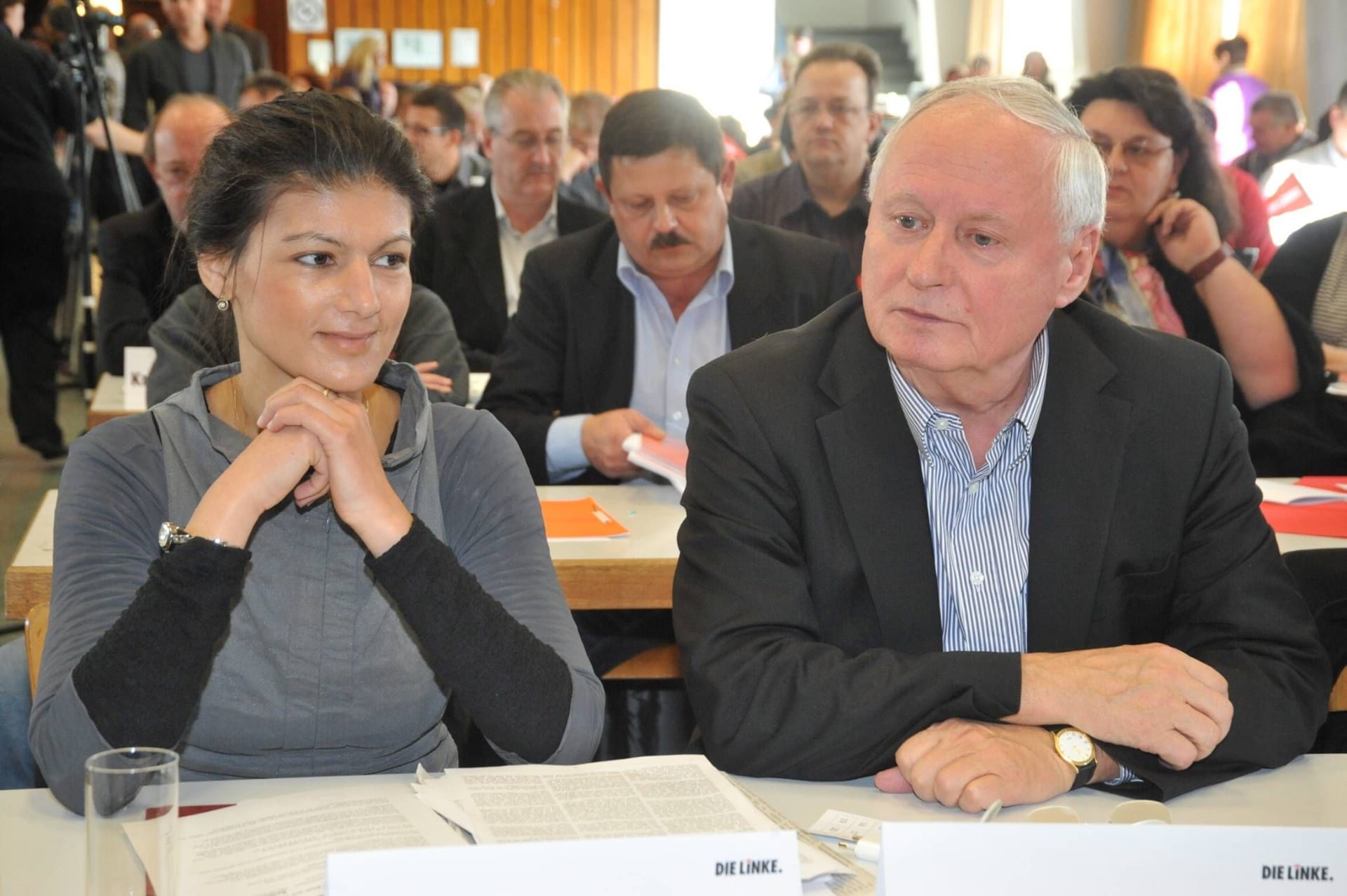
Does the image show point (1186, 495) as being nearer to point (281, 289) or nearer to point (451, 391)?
point (281, 289)

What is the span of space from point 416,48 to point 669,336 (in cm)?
1229

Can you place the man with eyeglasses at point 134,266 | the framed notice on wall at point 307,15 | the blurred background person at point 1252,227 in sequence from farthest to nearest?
the framed notice on wall at point 307,15, the blurred background person at point 1252,227, the man with eyeglasses at point 134,266

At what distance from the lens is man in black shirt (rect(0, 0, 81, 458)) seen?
18.9 feet

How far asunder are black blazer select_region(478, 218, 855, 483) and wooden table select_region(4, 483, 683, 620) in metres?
0.86

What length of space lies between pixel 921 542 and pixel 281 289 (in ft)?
2.68

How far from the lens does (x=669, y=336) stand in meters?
3.26

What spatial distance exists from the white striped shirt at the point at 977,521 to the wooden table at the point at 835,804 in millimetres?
307

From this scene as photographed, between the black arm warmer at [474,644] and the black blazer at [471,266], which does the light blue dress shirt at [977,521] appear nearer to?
the black arm warmer at [474,644]

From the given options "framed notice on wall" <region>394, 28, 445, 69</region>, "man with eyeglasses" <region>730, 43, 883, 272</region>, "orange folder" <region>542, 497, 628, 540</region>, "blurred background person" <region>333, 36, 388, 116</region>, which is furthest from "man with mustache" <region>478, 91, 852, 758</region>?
"framed notice on wall" <region>394, 28, 445, 69</region>

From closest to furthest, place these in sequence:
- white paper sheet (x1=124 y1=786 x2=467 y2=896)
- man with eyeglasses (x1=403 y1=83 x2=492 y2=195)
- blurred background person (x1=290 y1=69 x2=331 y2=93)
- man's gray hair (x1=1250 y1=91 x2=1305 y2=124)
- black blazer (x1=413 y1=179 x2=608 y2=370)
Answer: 1. white paper sheet (x1=124 y1=786 x2=467 y2=896)
2. black blazer (x1=413 y1=179 x2=608 y2=370)
3. man with eyeglasses (x1=403 y1=83 x2=492 y2=195)
4. man's gray hair (x1=1250 y1=91 x2=1305 y2=124)
5. blurred background person (x1=290 y1=69 x2=331 y2=93)

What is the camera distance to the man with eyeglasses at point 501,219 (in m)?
4.57

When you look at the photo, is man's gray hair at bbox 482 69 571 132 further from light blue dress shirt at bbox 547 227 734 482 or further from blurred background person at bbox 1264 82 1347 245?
blurred background person at bbox 1264 82 1347 245

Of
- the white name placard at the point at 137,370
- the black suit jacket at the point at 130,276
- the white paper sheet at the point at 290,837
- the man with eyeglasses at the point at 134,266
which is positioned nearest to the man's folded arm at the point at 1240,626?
the white paper sheet at the point at 290,837

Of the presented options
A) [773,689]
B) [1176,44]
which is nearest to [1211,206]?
[773,689]
